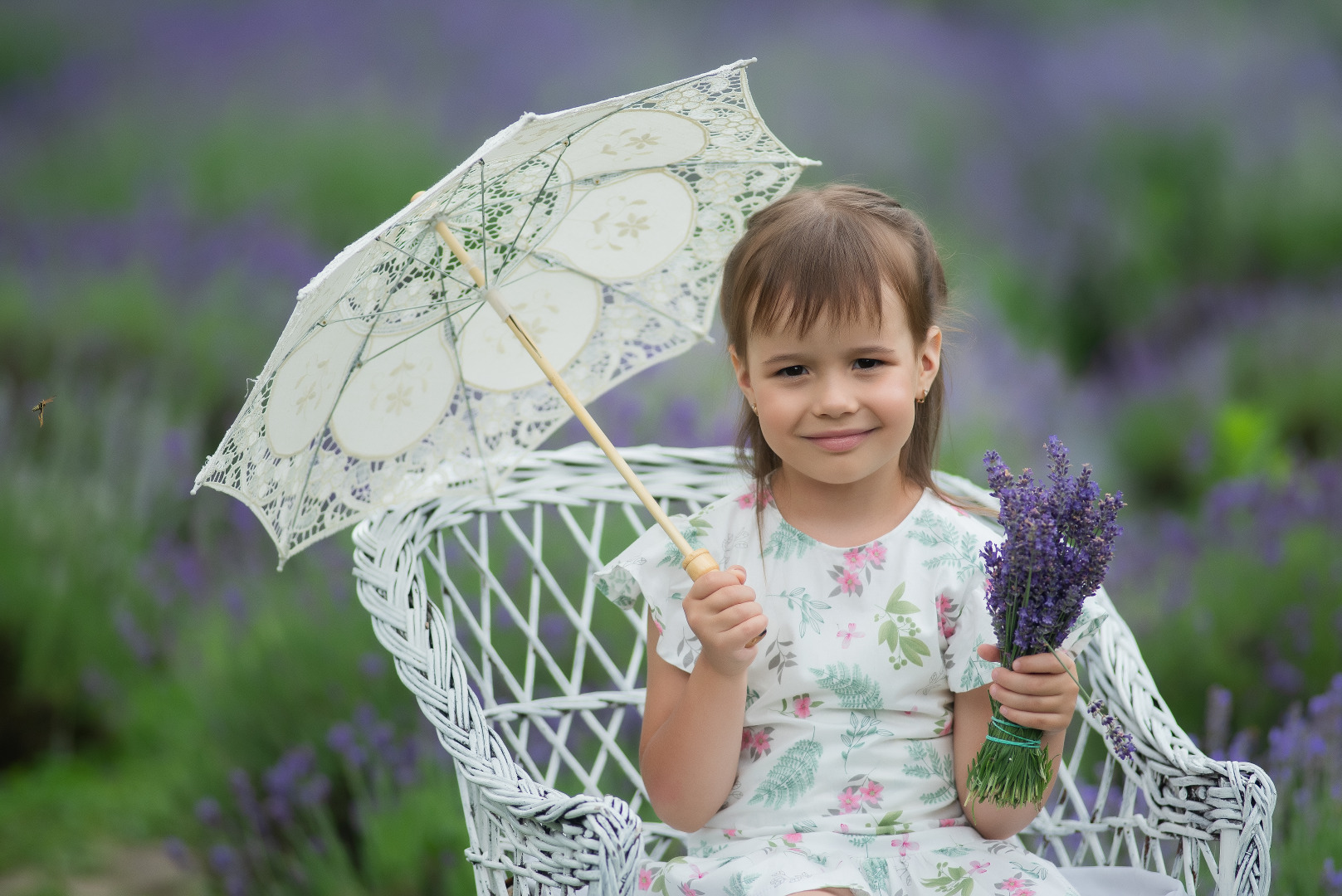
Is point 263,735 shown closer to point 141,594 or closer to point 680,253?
point 141,594

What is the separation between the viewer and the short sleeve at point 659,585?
1643mm

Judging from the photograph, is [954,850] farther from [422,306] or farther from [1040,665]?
[422,306]

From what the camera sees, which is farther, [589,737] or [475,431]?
[589,737]

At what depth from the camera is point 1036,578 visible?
1.32 meters

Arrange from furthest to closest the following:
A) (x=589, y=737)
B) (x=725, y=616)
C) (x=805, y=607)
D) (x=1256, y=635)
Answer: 1. (x=1256, y=635)
2. (x=589, y=737)
3. (x=805, y=607)
4. (x=725, y=616)

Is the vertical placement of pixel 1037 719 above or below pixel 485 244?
below

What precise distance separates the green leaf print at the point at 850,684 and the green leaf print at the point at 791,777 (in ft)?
0.25

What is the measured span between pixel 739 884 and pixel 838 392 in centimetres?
62

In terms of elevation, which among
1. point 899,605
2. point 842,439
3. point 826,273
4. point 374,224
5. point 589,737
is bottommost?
point 589,737

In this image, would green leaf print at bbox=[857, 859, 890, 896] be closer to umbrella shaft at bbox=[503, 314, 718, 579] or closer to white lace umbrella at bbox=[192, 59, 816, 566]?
umbrella shaft at bbox=[503, 314, 718, 579]

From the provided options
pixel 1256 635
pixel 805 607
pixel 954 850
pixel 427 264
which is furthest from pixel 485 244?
pixel 1256 635

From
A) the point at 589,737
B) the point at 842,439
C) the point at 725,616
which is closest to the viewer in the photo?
the point at 725,616

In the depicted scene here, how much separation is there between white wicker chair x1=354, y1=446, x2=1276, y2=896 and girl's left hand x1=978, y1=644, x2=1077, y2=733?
10.7 inches

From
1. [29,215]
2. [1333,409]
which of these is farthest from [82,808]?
[1333,409]
